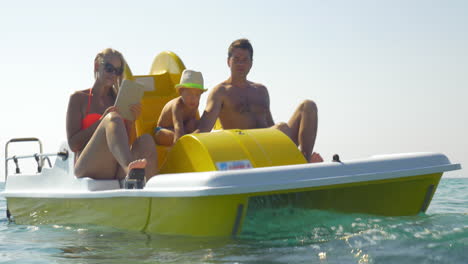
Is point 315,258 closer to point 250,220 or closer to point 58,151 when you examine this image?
point 250,220

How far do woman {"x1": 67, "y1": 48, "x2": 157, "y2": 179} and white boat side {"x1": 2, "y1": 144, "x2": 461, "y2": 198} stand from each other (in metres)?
0.12

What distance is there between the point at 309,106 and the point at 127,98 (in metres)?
1.53

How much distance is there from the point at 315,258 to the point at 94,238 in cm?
192

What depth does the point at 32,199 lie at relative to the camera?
5.97 m

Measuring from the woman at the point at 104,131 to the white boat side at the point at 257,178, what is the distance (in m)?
0.12

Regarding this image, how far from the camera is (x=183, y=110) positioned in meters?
5.48

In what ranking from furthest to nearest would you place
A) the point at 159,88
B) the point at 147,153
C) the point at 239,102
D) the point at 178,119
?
the point at 159,88
the point at 239,102
the point at 178,119
the point at 147,153

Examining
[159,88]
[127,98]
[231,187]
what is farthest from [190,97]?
[231,187]

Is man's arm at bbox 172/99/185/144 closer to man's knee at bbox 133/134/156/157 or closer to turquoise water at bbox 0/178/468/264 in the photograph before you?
man's knee at bbox 133/134/156/157

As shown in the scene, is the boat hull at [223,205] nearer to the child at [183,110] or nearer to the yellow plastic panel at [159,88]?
the child at [183,110]

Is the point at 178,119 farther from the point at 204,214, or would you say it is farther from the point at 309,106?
the point at 204,214

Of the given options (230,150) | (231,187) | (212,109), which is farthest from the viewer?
(212,109)

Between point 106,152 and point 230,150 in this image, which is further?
point 106,152

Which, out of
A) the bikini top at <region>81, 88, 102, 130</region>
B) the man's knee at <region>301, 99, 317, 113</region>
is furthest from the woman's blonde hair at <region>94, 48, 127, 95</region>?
the man's knee at <region>301, 99, 317, 113</region>
